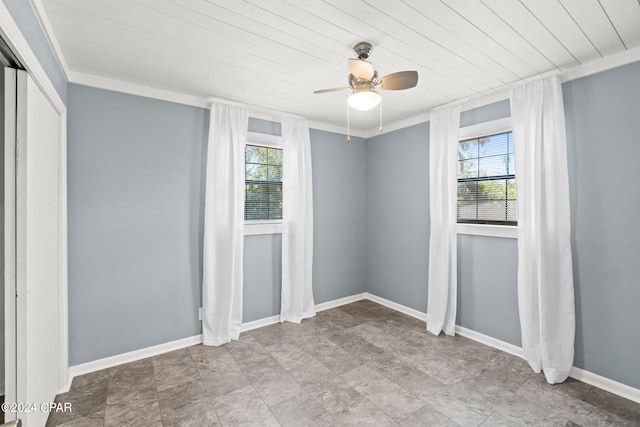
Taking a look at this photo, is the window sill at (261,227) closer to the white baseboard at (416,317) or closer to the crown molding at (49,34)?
the white baseboard at (416,317)

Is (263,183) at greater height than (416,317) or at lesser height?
greater

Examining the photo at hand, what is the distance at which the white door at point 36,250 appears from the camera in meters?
1.55

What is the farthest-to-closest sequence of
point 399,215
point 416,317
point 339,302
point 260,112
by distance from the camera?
1. point 339,302
2. point 399,215
3. point 416,317
4. point 260,112

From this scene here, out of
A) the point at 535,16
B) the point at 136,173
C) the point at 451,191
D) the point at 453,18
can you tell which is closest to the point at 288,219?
the point at 136,173

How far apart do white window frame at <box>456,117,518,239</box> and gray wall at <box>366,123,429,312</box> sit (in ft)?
1.64

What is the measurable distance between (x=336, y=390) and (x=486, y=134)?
114 inches

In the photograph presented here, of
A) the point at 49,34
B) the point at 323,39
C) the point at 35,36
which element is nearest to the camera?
the point at 35,36

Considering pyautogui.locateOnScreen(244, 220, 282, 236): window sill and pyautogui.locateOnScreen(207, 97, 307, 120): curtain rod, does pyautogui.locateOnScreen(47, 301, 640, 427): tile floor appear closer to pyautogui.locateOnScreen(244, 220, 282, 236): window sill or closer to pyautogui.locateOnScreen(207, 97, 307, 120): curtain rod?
pyautogui.locateOnScreen(244, 220, 282, 236): window sill

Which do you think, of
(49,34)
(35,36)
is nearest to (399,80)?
(35,36)

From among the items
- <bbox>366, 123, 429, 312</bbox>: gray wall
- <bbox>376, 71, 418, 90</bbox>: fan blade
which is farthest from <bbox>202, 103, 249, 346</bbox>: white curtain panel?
<bbox>366, 123, 429, 312</bbox>: gray wall

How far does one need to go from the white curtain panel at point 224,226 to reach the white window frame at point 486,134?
8.08 feet

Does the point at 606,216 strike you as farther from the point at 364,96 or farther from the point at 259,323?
the point at 259,323

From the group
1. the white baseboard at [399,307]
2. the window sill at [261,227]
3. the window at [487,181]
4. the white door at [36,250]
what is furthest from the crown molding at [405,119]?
the white baseboard at [399,307]

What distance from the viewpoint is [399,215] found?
4.11 m
